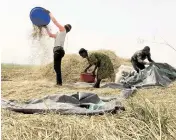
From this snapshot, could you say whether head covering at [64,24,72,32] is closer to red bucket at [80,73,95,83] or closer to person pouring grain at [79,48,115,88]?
person pouring grain at [79,48,115,88]

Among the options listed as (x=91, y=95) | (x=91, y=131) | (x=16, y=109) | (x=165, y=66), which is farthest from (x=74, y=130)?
(x=165, y=66)

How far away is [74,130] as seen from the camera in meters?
2.91

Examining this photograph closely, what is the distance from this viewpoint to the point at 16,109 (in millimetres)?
4703

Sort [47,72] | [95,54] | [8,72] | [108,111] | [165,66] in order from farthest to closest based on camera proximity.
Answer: [8,72] → [47,72] → [165,66] → [95,54] → [108,111]

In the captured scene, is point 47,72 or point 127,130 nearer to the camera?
point 127,130

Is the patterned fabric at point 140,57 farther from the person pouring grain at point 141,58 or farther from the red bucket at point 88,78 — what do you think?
the red bucket at point 88,78

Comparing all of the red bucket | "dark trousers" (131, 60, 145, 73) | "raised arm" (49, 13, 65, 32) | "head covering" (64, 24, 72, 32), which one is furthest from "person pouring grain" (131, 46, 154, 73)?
"raised arm" (49, 13, 65, 32)

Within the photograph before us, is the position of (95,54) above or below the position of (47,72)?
above

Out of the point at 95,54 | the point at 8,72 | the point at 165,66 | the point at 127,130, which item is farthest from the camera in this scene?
the point at 8,72

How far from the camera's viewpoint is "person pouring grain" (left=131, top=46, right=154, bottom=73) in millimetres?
9532

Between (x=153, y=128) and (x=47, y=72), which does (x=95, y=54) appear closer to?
(x=47, y=72)

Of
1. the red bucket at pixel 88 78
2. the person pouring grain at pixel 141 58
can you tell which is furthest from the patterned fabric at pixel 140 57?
the red bucket at pixel 88 78

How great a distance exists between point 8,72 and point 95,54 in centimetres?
584

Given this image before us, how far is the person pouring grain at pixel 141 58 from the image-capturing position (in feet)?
31.3
